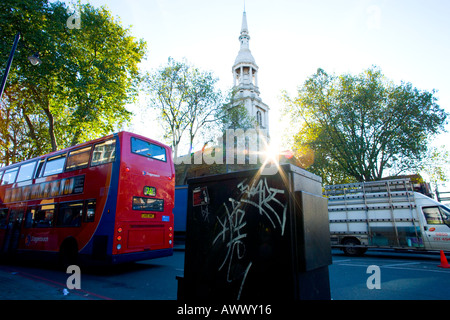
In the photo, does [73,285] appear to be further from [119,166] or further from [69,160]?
[69,160]

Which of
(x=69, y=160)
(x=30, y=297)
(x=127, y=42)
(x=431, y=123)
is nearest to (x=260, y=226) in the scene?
(x=30, y=297)

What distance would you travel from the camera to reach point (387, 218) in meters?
11.2

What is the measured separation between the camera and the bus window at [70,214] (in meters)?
8.52

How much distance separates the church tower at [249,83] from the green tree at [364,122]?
962 inches

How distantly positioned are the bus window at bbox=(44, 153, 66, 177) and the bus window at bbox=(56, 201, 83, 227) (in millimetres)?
1547

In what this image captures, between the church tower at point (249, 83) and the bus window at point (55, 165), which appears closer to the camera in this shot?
the bus window at point (55, 165)

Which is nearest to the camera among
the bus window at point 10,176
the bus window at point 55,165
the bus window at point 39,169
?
the bus window at point 55,165

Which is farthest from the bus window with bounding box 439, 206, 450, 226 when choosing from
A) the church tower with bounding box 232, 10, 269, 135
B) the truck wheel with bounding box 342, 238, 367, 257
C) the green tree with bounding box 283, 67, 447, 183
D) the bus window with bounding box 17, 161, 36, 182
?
the church tower with bounding box 232, 10, 269, 135

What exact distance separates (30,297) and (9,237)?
8.70 metres

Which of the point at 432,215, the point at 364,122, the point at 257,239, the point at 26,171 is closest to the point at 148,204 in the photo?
the point at 26,171

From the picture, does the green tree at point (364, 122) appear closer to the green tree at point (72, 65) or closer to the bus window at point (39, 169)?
the green tree at point (72, 65)

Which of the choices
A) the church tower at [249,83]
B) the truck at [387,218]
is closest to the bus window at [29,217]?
the truck at [387,218]

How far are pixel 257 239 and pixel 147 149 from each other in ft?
24.9

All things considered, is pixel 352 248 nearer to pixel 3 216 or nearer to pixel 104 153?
pixel 104 153
